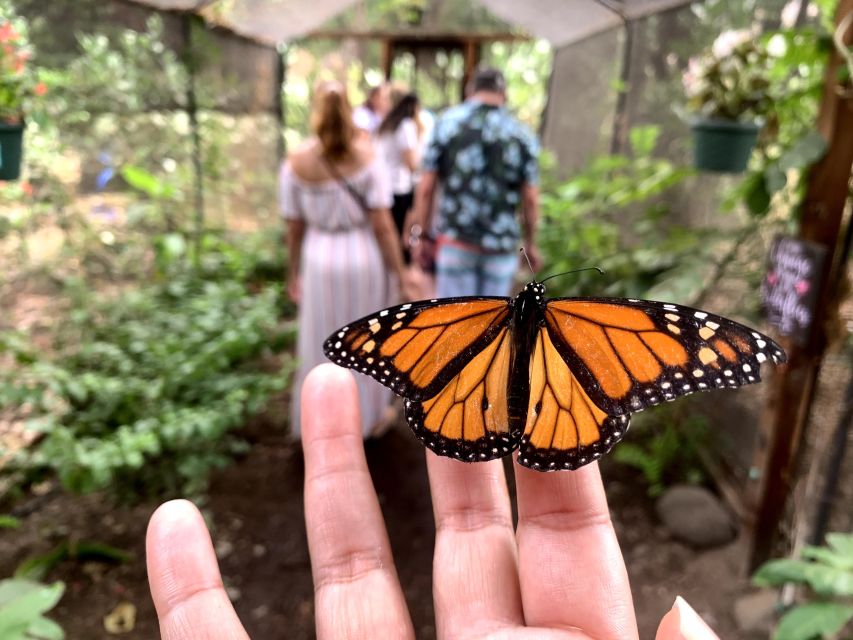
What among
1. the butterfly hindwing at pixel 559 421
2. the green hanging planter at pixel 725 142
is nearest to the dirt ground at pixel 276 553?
the green hanging planter at pixel 725 142

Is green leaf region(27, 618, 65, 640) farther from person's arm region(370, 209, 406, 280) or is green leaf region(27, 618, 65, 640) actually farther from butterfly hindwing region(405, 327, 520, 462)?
person's arm region(370, 209, 406, 280)

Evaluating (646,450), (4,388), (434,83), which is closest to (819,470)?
(646,450)

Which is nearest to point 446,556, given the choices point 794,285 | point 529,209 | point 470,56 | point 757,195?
point 794,285

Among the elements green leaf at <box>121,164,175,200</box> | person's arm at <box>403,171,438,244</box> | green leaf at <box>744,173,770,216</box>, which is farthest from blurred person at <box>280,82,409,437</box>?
green leaf at <box>744,173,770,216</box>

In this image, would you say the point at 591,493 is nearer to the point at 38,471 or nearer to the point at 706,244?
the point at 706,244

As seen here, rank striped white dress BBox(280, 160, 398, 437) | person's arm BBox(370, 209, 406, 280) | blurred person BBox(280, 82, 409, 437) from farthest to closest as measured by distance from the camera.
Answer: person's arm BBox(370, 209, 406, 280), striped white dress BBox(280, 160, 398, 437), blurred person BBox(280, 82, 409, 437)

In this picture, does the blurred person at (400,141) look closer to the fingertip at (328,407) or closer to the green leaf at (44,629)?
the fingertip at (328,407)
